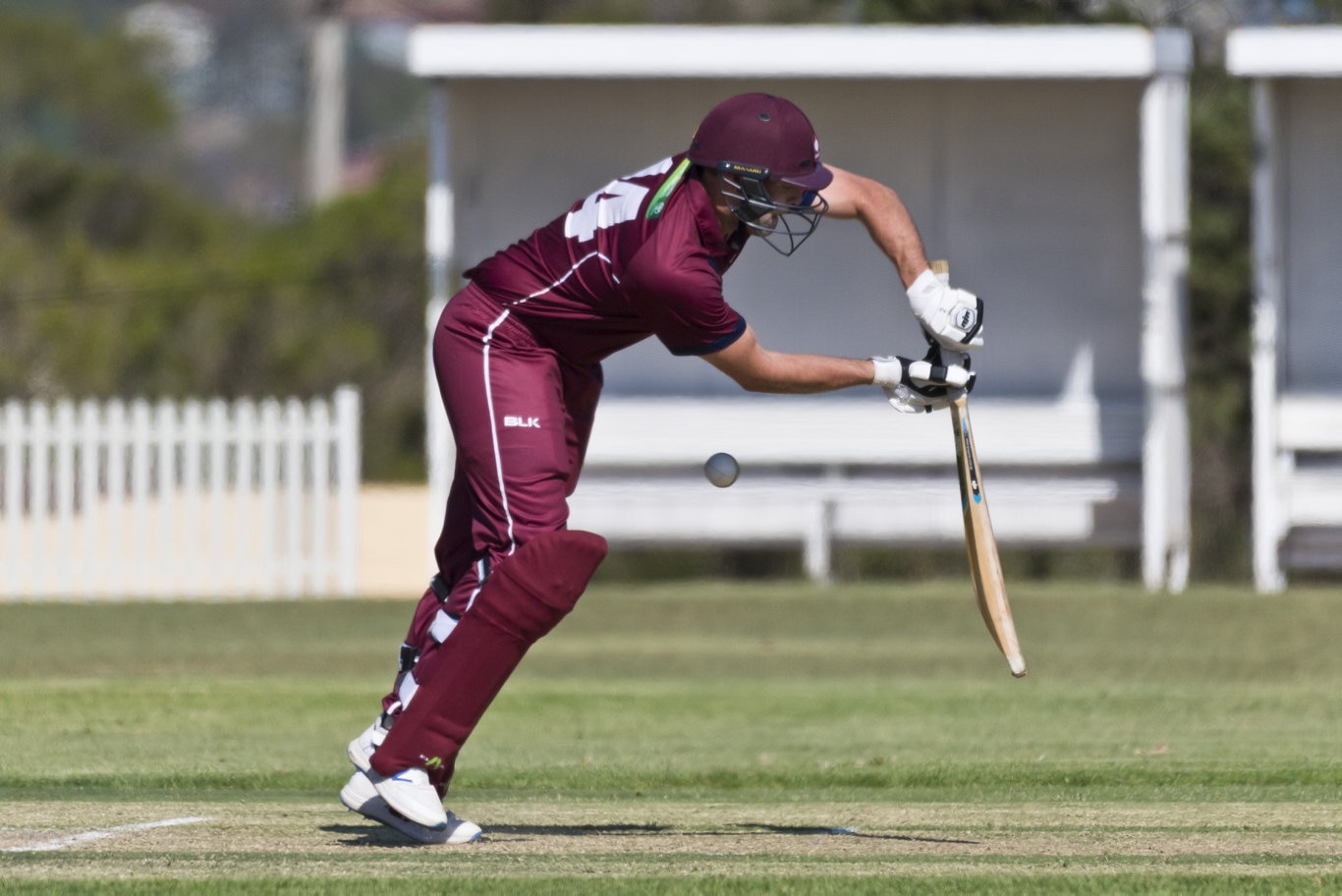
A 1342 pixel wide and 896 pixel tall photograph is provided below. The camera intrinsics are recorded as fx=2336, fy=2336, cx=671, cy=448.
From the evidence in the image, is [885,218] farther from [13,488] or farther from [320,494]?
[13,488]

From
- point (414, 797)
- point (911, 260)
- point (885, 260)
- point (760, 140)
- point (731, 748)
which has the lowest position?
point (731, 748)

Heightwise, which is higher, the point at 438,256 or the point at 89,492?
the point at 438,256

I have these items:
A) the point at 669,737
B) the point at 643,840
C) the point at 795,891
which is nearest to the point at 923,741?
the point at 669,737

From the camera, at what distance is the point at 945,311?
5.73 metres

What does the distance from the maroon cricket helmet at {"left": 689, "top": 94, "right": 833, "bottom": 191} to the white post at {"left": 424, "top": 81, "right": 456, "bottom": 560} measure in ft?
29.2

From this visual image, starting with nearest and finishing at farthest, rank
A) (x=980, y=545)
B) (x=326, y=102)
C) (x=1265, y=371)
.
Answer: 1. (x=980, y=545)
2. (x=1265, y=371)
3. (x=326, y=102)

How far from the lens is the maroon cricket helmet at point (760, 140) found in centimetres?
534

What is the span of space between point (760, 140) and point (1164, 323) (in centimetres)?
944

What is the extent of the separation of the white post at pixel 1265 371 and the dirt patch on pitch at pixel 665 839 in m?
7.90

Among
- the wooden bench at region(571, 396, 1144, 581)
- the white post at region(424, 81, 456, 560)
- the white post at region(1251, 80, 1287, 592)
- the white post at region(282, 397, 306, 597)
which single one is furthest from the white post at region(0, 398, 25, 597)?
the white post at region(1251, 80, 1287, 592)

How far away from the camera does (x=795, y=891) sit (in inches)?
181

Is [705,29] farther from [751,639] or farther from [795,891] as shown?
[795,891]

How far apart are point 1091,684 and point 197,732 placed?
384cm

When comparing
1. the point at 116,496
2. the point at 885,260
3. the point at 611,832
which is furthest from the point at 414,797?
the point at 885,260
